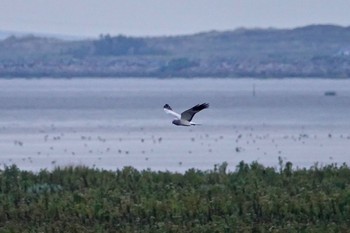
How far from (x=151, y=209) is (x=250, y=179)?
159 inches

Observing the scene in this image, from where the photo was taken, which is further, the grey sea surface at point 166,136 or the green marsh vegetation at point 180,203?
the grey sea surface at point 166,136

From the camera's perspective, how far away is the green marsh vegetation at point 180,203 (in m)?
28.0

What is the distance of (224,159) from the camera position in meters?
53.2

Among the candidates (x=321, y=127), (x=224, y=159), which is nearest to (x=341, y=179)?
(x=224, y=159)

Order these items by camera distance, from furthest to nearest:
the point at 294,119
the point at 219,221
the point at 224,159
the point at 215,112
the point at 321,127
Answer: the point at 215,112
the point at 294,119
the point at 321,127
the point at 224,159
the point at 219,221

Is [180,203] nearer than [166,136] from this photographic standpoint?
Yes

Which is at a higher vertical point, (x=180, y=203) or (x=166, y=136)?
(x=180, y=203)

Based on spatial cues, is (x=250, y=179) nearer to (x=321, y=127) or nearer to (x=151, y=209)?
(x=151, y=209)

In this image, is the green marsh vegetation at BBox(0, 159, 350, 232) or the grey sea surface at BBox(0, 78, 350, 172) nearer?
the green marsh vegetation at BBox(0, 159, 350, 232)

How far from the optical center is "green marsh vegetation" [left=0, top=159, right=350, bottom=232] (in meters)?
28.0

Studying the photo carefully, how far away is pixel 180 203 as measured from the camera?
29.6m

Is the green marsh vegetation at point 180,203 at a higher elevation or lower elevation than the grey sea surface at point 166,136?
higher

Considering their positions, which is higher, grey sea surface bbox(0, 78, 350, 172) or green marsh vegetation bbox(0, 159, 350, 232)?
green marsh vegetation bbox(0, 159, 350, 232)

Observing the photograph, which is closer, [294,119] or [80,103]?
[294,119]
